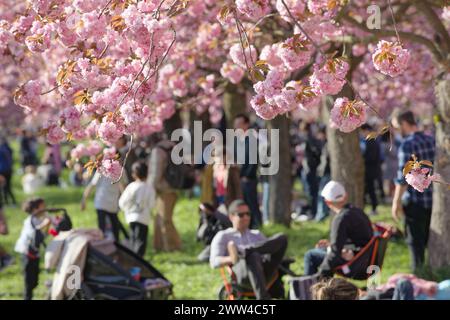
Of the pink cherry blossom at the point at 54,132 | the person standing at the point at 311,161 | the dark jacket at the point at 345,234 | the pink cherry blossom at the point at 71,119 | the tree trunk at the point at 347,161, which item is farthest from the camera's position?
the person standing at the point at 311,161

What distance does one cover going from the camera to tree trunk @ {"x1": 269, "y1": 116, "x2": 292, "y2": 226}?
1498 cm

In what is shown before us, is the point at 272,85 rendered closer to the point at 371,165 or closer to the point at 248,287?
the point at 248,287

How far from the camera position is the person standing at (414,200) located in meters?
10.2

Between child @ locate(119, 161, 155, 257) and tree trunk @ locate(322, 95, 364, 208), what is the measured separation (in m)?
2.47

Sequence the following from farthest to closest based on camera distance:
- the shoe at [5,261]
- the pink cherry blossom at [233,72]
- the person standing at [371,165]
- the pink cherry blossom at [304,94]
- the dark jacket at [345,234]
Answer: the person standing at [371,165], the shoe at [5,261], the pink cherry blossom at [233,72], the dark jacket at [345,234], the pink cherry blossom at [304,94]

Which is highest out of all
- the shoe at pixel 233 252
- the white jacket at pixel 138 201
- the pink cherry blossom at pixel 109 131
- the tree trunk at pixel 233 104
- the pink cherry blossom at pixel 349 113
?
the tree trunk at pixel 233 104

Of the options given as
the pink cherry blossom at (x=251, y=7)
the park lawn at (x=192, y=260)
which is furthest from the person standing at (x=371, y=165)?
the pink cherry blossom at (x=251, y=7)

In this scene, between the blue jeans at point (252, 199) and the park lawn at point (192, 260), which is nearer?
the park lawn at point (192, 260)

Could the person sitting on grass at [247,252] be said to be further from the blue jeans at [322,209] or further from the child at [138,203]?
the blue jeans at [322,209]

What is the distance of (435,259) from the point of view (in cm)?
1009

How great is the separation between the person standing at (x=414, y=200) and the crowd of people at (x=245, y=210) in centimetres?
1

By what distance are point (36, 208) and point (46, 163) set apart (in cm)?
1764
